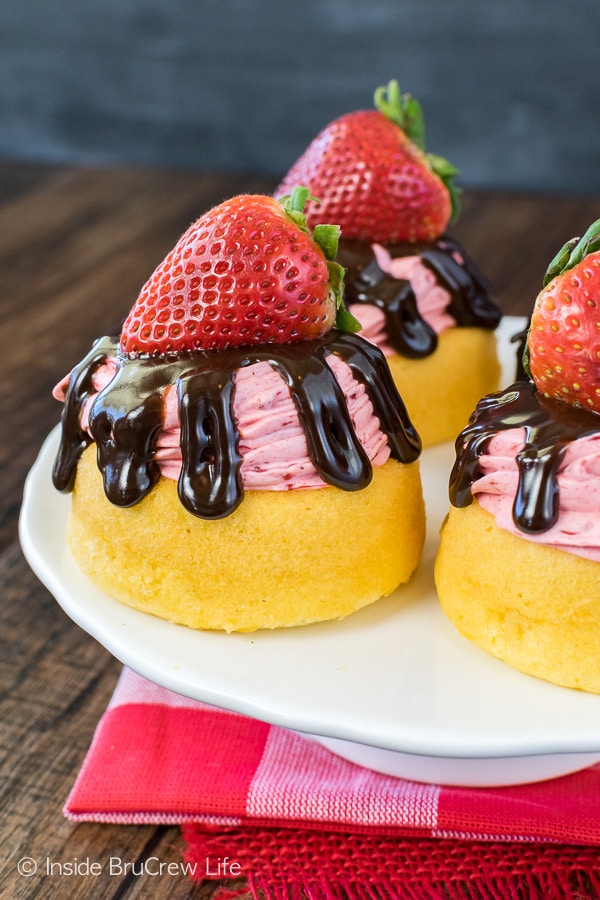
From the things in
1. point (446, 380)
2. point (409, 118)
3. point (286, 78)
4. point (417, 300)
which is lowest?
point (286, 78)

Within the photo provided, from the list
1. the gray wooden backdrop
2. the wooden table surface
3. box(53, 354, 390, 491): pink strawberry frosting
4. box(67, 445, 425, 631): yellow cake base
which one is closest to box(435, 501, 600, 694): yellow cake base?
box(67, 445, 425, 631): yellow cake base

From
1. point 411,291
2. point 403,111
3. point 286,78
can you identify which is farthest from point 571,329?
point 286,78

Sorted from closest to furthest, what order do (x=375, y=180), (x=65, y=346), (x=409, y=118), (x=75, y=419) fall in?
(x=75, y=419), (x=375, y=180), (x=409, y=118), (x=65, y=346)

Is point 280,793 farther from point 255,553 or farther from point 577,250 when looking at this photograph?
point 577,250

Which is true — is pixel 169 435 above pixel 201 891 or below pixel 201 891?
above

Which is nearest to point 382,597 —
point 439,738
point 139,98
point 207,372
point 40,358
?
point 439,738

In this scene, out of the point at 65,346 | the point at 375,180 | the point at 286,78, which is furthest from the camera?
the point at 286,78

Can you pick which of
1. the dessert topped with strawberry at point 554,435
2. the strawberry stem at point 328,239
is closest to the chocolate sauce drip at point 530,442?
the dessert topped with strawberry at point 554,435

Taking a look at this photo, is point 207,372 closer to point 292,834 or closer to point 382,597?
point 382,597
